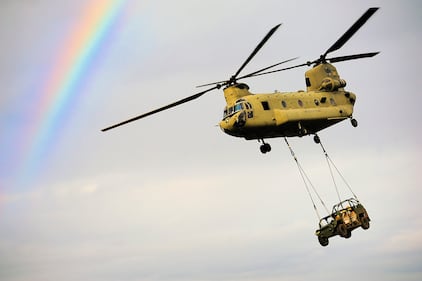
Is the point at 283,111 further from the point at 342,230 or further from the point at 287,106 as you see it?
the point at 342,230

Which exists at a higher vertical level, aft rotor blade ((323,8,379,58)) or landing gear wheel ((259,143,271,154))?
aft rotor blade ((323,8,379,58))

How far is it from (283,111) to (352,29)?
25.0ft

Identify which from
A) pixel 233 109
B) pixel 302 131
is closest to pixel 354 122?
pixel 302 131

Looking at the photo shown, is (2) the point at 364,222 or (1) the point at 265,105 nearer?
(2) the point at 364,222

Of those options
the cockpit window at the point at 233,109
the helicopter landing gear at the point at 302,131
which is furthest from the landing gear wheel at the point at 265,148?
the cockpit window at the point at 233,109

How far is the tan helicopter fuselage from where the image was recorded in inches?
1809

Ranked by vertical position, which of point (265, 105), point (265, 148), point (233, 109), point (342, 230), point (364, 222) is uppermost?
point (265, 105)

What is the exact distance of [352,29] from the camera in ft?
157

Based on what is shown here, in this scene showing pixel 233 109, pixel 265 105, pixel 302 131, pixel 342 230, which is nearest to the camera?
pixel 342 230

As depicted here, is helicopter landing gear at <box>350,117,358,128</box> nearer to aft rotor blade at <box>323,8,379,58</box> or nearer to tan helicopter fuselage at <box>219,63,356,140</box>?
tan helicopter fuselage at <box>219,63,356,140</box>

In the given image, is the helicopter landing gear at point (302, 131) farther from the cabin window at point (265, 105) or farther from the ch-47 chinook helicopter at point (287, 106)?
the cabin window at point (265, 105)

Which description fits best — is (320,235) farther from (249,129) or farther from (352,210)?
(249,129)

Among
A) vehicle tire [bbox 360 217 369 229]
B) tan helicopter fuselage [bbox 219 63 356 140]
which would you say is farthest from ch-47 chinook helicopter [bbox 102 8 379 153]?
vehicle tire [bbox 360 217 369 229]

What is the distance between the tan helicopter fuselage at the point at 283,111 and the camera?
45.9 metres
